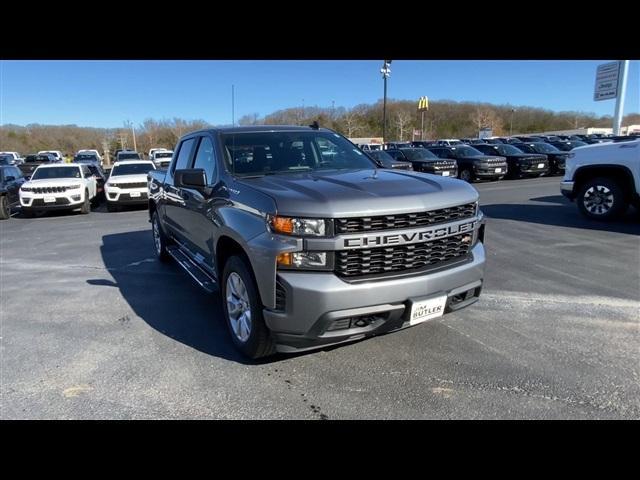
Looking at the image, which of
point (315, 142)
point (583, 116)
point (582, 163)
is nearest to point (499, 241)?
point (582, 163)

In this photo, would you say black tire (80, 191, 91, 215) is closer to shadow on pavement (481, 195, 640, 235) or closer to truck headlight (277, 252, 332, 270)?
shadow on pavement (481, 195, 640, 235)

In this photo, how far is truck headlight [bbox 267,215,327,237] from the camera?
9.11ft

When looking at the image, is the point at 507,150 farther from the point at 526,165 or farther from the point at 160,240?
the point at 160,240

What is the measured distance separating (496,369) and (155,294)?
12.9 ft

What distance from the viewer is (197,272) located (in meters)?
4.57

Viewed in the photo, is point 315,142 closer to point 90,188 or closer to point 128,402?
point 128,402

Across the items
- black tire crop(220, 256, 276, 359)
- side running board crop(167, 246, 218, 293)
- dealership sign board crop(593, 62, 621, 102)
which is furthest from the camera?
dealership sign board crop(593, 62, 621, 102)

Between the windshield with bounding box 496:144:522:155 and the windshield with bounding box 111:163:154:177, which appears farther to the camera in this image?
the windshield with bounding box 496:144:522:155

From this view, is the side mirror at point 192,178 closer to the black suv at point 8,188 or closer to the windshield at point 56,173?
the black suv at point 8,188

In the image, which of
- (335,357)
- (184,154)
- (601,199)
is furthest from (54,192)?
(601,199)

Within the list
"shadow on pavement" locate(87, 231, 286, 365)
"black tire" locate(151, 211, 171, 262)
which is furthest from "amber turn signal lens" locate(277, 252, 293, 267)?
"black tire" locate(151, 211, 171, 262)

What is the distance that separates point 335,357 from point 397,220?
131cm

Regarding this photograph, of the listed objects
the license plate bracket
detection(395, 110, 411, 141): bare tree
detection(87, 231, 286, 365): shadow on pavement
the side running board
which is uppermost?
detection(395, 110, 411, 141): bare tree

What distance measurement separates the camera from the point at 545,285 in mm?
5176
